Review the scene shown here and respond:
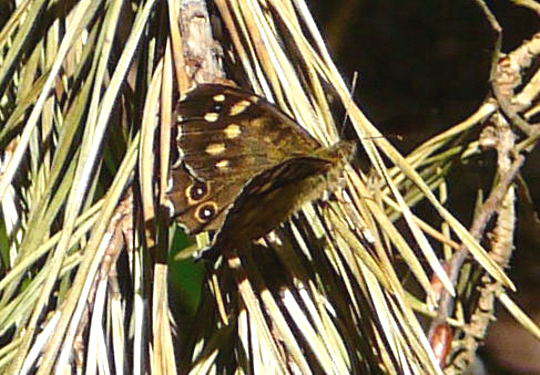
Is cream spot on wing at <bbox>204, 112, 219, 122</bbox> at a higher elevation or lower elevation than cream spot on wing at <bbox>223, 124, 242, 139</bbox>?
higher

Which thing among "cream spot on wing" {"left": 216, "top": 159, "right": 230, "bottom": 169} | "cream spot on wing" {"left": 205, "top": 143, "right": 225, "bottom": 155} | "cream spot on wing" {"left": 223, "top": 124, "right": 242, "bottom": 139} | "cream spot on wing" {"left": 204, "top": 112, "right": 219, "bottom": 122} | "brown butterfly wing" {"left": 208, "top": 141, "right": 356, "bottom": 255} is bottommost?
"brown butterfly wing" {"left": 208, "top": 141, "right": 356, "bottom": 255}

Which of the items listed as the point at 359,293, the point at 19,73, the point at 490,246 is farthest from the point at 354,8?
the point at 359,293

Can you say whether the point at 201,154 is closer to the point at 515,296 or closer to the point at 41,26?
the point at 41,26

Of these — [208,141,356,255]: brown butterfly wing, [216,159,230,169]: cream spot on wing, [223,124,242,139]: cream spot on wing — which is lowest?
[208,141,356,255]: brown butterfly wing

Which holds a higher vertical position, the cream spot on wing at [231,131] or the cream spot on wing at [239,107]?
the cream spot on wing at [239,107]
